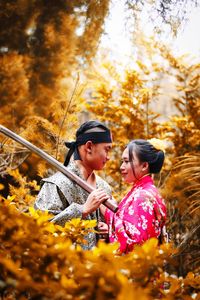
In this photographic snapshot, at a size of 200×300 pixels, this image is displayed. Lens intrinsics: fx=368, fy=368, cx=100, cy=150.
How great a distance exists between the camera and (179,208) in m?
4.20

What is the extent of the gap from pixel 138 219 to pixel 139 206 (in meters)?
0.08

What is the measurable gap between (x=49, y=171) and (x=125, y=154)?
1887 millimetres

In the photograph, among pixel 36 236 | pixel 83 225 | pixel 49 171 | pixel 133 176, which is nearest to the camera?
pixel 36 236

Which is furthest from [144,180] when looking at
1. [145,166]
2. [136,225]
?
[136,225]

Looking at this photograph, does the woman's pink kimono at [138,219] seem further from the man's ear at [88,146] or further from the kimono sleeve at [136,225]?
the man's ear at [88,146]

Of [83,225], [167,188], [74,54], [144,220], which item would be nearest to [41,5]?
[74,54]

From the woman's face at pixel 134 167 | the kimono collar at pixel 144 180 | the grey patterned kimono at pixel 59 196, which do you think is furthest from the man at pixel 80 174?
the kimono collar at pixel 144 180

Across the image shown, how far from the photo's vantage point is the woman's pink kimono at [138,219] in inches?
82.8

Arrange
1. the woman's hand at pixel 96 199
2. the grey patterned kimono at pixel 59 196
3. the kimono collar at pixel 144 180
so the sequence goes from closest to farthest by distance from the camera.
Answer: the woman's hand at pixel 96 199
the grey patterned kimono at pixel 59 196
the kimono collar at pixel 144 180

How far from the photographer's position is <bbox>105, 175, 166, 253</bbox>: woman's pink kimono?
6.90 ft

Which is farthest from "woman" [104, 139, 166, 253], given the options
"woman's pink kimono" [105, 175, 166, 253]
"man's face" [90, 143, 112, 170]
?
"man's face" [90, 143, 112, 170]

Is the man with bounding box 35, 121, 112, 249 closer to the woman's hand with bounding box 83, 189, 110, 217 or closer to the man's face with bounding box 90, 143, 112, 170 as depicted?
the man's face with bounding box 90, 143, 112, 170

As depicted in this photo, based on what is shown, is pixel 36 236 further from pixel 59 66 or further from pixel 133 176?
pixel 59 66

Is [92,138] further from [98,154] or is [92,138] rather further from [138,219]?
[138,219]
